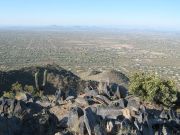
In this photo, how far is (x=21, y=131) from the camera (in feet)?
80.6

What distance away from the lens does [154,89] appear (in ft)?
129

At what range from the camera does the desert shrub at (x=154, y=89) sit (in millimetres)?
39656

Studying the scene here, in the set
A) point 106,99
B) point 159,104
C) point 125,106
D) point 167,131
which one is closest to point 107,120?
point 167,131

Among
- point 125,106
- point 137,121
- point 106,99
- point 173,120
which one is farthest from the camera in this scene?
point 106,99

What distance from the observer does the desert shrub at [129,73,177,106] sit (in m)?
39.7

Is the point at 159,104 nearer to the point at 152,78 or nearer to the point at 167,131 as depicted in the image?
the point at 152,78

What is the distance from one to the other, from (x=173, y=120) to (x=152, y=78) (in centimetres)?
1187

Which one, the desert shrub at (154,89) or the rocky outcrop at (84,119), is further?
the desert shrub at (154,89)

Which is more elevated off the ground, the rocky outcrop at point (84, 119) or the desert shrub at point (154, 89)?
the rocky outcrop at point (84, 119)

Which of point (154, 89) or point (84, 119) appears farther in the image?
point (154, 89)

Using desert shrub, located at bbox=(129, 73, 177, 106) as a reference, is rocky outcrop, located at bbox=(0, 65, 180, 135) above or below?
above

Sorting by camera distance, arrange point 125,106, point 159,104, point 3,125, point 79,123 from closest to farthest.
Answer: point 3,125
point 79,123
point 125,106
point 159,104

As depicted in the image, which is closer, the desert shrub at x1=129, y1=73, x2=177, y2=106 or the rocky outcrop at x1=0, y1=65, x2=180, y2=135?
the rocky outcrop at x1=0, y1=65, x2=180, y2=135

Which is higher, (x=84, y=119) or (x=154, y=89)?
(x=84, y=119)
